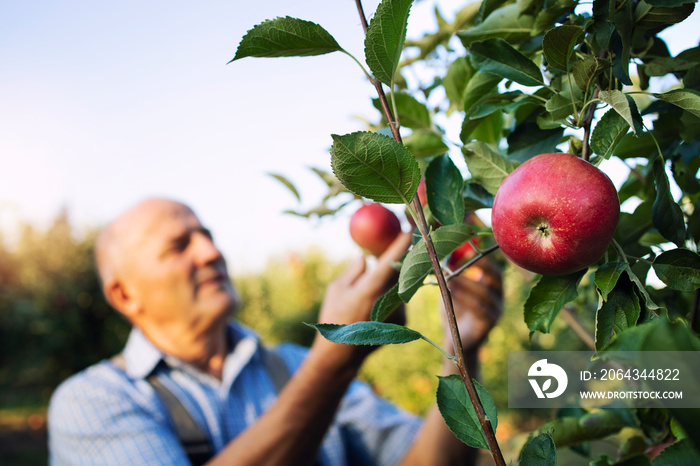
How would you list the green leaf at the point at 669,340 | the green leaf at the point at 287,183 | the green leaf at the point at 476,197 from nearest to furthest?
the green leaf at the point at 669,340
the green leaf at the point at 476,197
the green leaf at the point at 287,183

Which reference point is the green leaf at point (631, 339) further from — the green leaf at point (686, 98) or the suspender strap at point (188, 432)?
the suspender strap at point (188, 432)

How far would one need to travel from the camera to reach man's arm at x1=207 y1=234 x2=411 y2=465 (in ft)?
3.49

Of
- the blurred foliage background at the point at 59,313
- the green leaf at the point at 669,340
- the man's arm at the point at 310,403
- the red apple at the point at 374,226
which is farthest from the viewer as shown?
the blurred foliage background at the point at 59,313

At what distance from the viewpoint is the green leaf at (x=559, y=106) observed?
0.41 meters

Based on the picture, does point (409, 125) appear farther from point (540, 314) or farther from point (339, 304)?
point (339, 304)

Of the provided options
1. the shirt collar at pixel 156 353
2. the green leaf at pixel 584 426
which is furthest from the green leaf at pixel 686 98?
the shirt collar at pixel 156 353

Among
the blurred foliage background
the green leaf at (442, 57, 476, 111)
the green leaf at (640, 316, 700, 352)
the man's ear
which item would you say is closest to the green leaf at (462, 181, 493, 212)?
the green leaf at (442, 57, 476, 111)

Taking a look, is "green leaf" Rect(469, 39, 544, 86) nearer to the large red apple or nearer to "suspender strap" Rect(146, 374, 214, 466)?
the large red apple

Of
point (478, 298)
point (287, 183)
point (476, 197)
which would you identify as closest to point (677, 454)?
point (476, 197)

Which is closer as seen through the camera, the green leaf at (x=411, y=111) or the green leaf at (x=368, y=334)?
the green leaf at (x=368, y=334)

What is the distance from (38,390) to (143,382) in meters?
7.39

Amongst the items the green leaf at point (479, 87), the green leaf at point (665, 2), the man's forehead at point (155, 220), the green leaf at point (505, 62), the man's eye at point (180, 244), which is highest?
the green leaf at point (665, 2)

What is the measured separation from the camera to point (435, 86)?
0.75 meters

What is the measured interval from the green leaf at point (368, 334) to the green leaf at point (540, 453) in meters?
0.10
